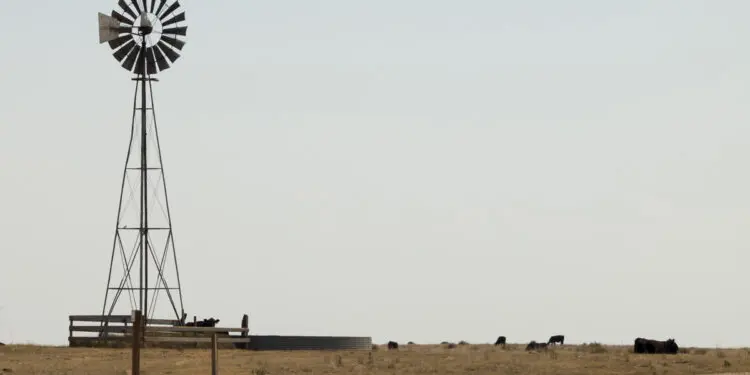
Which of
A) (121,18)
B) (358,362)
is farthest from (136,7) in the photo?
(358,362)

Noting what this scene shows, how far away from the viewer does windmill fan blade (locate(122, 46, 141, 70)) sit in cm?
5738

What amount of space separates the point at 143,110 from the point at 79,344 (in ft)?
30.7

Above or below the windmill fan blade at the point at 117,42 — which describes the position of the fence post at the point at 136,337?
below

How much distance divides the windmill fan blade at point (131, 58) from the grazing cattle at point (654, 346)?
73.9 ft

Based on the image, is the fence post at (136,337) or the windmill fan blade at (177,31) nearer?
the fence post at (136,337)

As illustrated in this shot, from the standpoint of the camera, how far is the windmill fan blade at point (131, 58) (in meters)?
57.4

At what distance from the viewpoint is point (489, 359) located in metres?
51.2

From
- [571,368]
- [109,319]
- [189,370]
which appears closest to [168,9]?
[109,319]

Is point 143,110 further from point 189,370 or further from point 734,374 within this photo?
point 734,374

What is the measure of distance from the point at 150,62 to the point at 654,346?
74.0 ft

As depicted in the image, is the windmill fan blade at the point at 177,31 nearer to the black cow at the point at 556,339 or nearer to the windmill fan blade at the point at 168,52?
the windmill fan blade at the point at 168,52

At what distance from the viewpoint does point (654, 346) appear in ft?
186

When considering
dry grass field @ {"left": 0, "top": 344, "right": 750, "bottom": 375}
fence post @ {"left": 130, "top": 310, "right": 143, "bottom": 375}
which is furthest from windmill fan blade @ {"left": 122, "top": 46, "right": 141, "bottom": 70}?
fence post @ {"left": 130, "top": 310, "right": 143, "bottom": 375}

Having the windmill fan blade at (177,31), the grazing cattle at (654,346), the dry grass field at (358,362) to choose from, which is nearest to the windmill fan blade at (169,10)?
the windmill fan blade at (177,31)
